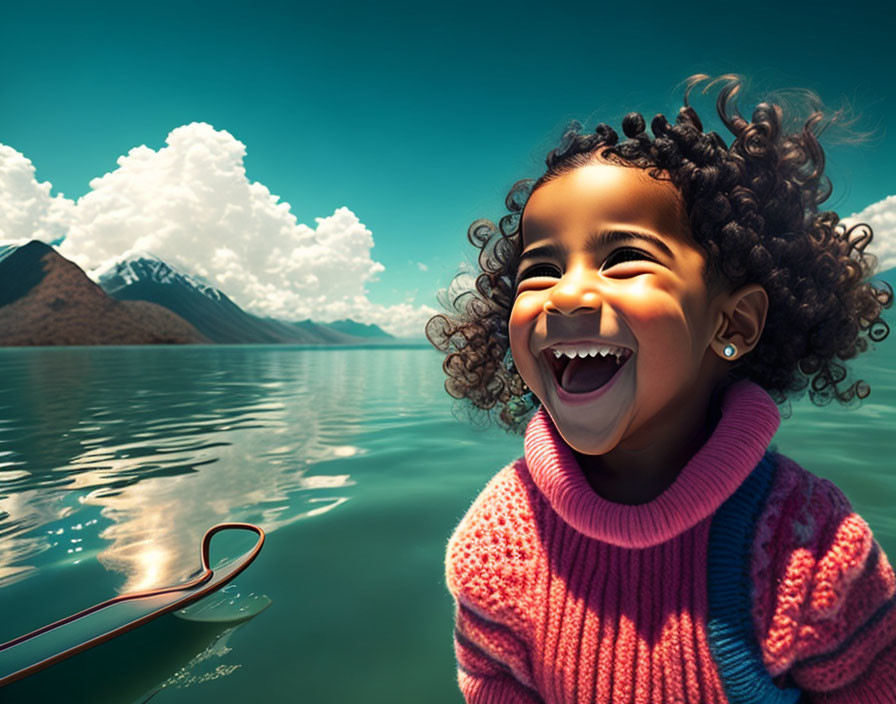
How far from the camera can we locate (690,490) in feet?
4.17

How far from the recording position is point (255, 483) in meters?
4.95

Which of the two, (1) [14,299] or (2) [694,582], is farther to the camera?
(1) [14,299]

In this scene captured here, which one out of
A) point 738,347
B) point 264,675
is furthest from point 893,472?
point 264,675

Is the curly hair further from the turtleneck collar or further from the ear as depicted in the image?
the turtleneck collar

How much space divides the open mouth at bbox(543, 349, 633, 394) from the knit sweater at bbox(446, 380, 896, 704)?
0.20 metres

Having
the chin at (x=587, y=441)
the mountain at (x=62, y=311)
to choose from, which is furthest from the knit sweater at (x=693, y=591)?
the mountain at (x=62, y=311)

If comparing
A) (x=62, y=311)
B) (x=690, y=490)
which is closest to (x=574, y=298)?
(x=690, y=490)

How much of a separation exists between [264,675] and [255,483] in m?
3.03

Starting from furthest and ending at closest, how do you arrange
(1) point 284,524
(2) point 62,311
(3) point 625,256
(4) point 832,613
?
(2) point 62,311, (1) point 284,524, (3) point 625,256, (4) point 832,613

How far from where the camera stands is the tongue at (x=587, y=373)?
1.40m

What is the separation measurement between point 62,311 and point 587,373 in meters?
189

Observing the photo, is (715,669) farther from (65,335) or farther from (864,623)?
(65,335)

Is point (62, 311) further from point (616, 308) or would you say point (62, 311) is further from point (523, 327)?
point (616, 308)

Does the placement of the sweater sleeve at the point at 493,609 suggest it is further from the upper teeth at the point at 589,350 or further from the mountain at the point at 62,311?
the mountain at the point at 62,311
